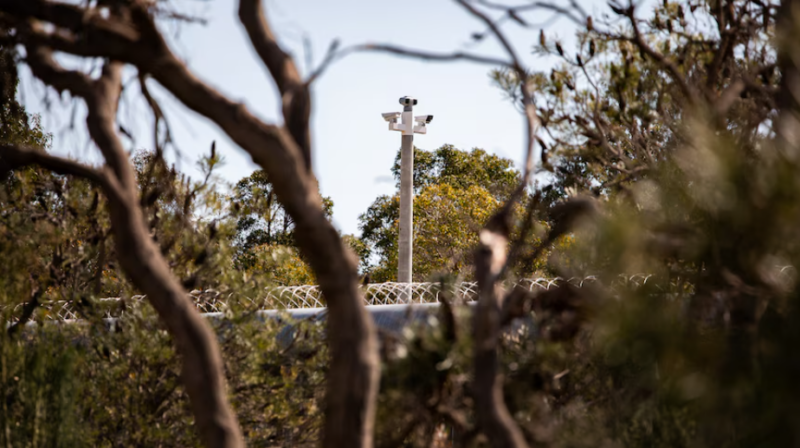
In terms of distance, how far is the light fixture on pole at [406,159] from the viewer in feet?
69.5

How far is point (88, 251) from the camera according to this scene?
5824mm

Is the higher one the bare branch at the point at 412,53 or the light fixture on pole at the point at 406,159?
the light fixture on pole at the point at 406,159

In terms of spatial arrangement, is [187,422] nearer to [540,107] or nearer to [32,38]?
[32,38]

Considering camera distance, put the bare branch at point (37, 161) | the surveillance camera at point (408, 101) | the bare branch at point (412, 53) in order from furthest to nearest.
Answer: the surveillance camera at point (408, 101) < the bare branch at point (37, 161) < the bare branch at point (412, 53)

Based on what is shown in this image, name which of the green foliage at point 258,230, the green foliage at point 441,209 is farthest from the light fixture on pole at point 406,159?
the green foliage at point 258,230

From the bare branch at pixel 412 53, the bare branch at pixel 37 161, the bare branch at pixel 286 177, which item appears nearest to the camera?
the bare branch at pixel 286 177

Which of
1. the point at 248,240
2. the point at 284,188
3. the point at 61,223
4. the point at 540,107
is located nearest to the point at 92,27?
the point at 284,188

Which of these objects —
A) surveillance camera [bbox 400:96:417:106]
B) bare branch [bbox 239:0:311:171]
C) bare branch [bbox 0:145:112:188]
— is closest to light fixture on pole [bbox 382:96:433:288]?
surveillance camera [bbox 400:96:417:106]

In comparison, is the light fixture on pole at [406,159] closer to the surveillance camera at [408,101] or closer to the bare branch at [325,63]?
the surveillance camera at [408,101]

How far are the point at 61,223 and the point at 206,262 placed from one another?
0.97 meters

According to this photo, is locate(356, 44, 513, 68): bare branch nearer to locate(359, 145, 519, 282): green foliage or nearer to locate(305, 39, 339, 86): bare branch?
locate(305, 39, 339, 86): bare branch

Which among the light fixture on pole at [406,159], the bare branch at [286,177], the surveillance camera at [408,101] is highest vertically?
the surveillance camera at [408,101]

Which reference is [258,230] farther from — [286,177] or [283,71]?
[286,177]

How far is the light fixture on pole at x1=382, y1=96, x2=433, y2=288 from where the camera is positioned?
69.5 ft
